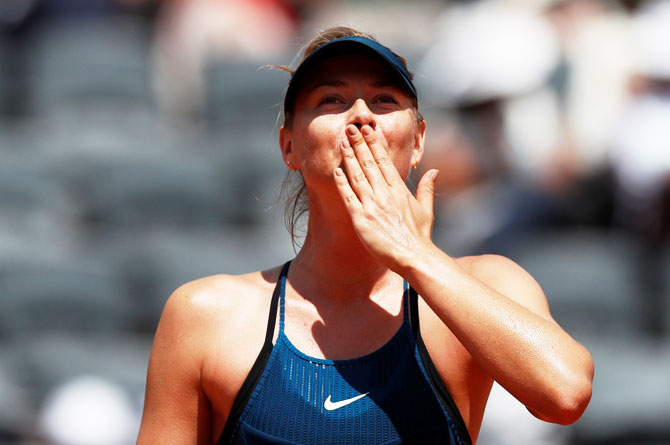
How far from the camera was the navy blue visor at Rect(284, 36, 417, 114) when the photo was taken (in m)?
2.22

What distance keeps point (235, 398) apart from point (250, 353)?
0.11 meters

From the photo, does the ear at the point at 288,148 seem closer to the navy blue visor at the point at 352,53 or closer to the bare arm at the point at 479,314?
the navy blue visor at the point at 352,53

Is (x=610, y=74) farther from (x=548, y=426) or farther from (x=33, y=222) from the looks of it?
(x=33, y=222)

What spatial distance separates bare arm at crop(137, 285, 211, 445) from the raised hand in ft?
1.60

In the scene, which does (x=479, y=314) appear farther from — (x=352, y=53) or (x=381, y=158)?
(x=352, y=53)

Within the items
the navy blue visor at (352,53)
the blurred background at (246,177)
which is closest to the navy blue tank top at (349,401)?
the navy blue visor at (352,53)

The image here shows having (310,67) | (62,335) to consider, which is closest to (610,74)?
(62,335)

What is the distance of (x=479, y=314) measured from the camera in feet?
6.48

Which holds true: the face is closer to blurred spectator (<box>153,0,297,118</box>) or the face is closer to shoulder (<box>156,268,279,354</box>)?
shoulder (<box>156,268,279,354</box>)

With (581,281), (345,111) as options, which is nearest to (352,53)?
(345,111)

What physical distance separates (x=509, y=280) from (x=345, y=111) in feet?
1.81

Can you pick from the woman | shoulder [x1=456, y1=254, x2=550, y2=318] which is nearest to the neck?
the woman

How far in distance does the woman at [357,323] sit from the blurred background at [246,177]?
2.29 m

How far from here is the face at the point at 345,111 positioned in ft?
7.32
